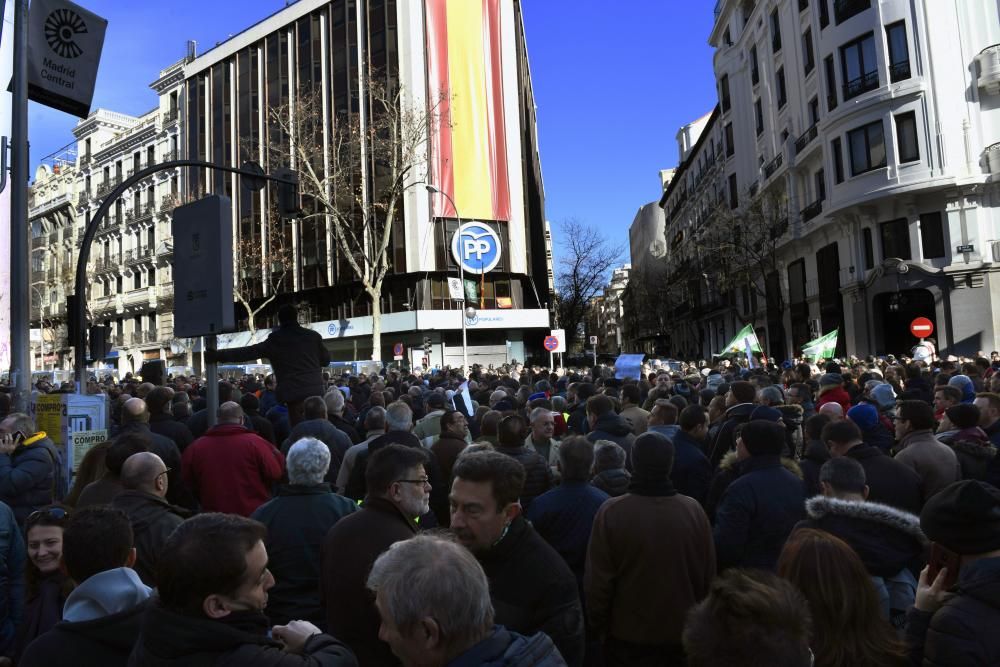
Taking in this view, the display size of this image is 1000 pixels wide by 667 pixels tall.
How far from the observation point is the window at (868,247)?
29616 millimetres

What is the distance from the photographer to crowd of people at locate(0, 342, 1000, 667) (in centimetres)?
201

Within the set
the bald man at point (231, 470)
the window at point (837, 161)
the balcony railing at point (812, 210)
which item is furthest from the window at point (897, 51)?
the bald man at point (231, 470)

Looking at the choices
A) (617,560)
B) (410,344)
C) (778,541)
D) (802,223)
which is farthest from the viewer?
(410,344)

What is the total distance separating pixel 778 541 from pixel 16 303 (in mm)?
8235

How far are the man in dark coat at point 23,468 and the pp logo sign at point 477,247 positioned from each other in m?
39.2

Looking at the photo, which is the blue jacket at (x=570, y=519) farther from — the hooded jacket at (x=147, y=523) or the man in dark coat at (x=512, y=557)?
the hooded jacket at (x=147, y=523)

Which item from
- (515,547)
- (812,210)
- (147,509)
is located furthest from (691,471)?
(812,210)

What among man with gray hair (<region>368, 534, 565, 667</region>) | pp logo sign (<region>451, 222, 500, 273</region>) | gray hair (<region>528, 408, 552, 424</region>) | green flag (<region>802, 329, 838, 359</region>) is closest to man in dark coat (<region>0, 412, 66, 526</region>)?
gray hair (<region>528, 408, 552, 424</region>)

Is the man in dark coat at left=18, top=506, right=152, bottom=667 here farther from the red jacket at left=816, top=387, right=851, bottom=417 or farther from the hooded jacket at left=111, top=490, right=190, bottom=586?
the red jacket at left=816, top=387, right=851, bottom=417

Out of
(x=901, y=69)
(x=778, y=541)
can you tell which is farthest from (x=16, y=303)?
(x=901, y=69)

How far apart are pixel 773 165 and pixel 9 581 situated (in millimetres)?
39922

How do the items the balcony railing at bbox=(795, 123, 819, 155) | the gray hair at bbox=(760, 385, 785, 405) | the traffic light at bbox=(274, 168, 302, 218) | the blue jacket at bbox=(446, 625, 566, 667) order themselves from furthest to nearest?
the balcony railing at bbox=(795, 123, 819, 155)
the traffic light at bbox=(274, 168, 302, 218)
the gray hair at bbox=(760, 385, 785, 405)
the blue jacket at bbox=(446, 625, 566, 667)

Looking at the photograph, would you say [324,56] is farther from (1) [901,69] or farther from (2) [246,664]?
(2) [246,664]

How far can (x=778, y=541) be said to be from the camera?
4.19m
